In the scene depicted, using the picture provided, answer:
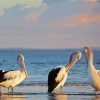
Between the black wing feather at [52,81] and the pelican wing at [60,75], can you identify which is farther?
the pelican wing at [60,75]

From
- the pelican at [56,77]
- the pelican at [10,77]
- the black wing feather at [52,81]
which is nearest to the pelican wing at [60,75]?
the pelican at [56,77]

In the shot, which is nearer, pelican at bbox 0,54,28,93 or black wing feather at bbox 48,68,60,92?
black wing feather at bbox 48,68,60,92

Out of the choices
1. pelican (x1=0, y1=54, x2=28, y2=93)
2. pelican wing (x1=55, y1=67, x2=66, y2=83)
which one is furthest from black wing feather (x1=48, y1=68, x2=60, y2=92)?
pelican (x1=0, y1=54, x2=28, y2=93)

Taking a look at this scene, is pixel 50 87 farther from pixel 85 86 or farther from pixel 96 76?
pixel 85 86

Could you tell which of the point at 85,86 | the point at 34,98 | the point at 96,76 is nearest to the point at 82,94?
the point at 96,76

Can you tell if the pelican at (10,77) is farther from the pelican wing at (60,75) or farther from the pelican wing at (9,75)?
the pelican wing at (60,75)

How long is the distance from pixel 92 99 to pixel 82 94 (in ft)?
6.09

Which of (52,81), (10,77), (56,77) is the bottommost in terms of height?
(52,81)

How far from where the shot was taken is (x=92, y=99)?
19.7 meters

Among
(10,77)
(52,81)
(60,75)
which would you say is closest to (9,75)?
(10,77)

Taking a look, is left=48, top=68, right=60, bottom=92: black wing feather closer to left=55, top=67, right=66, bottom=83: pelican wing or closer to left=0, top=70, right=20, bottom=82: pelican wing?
left=55, top=67, right=66, bottom=83: pelican wing

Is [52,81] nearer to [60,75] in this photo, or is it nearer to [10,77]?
[60,75]

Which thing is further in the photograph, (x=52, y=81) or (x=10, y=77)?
(x=10, y=77)

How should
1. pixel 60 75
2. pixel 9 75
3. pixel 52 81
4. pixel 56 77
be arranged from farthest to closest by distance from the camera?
pixel 9 75 < pixel 60 75 < pixel 56 77 < pixel 52 81
